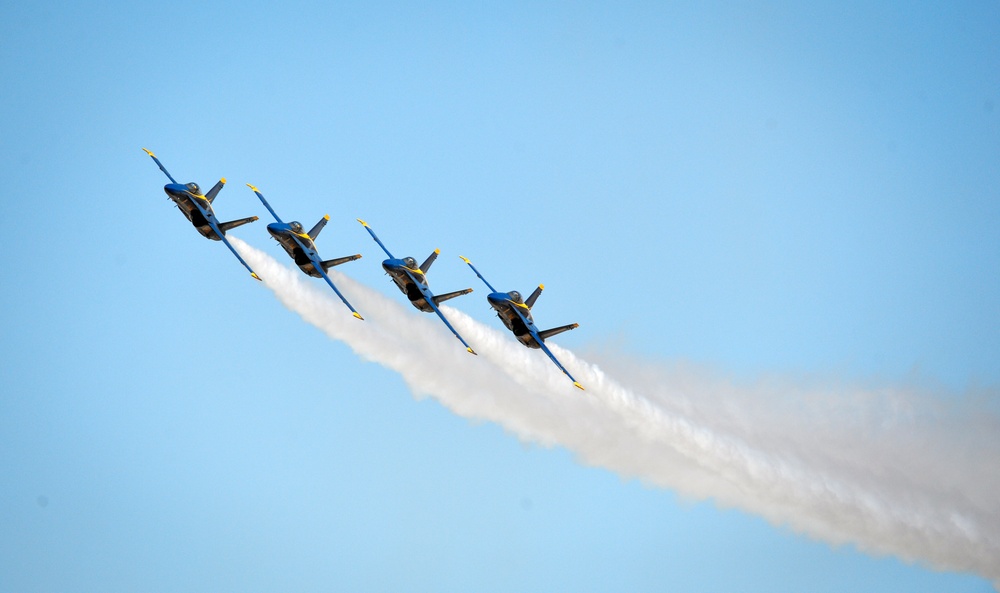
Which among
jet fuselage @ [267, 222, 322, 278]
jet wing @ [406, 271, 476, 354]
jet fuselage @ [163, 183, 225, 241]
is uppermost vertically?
jet wing @ [406, 271, 476, 354]

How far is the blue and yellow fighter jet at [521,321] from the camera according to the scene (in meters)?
100

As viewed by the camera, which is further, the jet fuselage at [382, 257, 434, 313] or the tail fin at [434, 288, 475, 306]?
the tail fin at [434, 288, 475, 306]

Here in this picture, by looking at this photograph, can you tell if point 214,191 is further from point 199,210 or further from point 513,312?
point 513,312

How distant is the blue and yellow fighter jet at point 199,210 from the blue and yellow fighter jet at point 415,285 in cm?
934

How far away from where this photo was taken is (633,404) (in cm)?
10481

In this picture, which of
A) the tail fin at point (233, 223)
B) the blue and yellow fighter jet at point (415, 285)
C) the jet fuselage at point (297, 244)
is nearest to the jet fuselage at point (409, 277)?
the blue and yellow fighter jet at point (415, 285)

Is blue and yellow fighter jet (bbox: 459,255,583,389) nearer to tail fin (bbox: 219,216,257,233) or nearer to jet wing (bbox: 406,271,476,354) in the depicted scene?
jet wing (bbox: 406,271,476,354)

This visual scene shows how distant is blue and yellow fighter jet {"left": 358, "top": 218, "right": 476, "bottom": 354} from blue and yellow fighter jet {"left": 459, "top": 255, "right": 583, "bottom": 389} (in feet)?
8.42

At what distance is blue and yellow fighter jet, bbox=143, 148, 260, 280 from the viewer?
328 ft

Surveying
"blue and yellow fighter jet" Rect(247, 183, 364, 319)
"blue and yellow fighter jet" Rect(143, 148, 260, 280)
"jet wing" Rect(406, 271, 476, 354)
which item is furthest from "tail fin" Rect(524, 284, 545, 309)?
"blue and yellow fighter jet" Rect(143, 148, 260, 280)

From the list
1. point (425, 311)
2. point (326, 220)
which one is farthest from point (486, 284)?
point (326, 220)

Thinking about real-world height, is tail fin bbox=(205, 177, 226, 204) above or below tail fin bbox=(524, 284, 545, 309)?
below

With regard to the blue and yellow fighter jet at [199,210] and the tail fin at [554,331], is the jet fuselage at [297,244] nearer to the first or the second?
the blue and yellow fighter jet at [199,210]

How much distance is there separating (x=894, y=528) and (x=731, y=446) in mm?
12309
